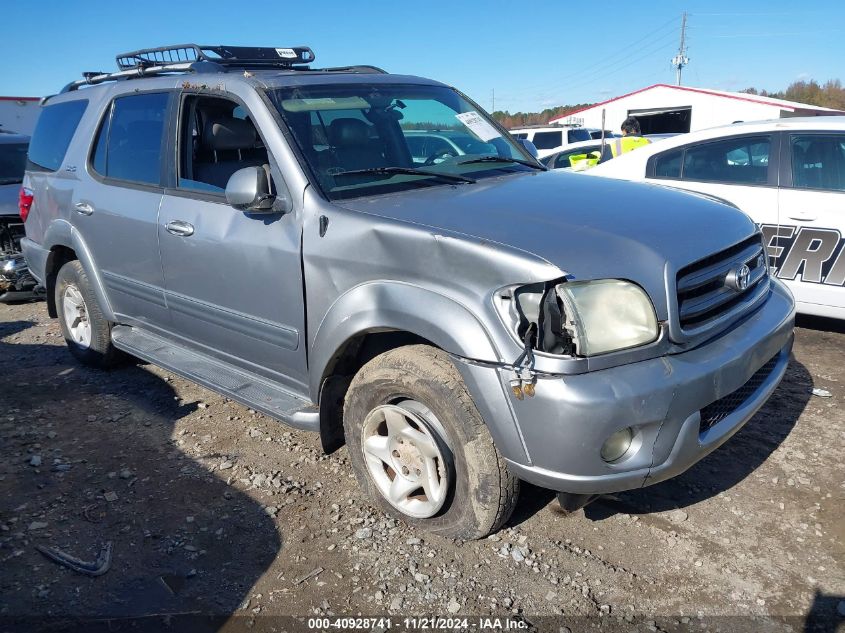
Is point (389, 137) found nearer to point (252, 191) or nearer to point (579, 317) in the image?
point (252, 191)

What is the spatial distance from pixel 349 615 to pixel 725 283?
1996 mm

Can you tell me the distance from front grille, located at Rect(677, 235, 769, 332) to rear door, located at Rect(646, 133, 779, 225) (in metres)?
2.61

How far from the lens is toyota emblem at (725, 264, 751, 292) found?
9.14 feet

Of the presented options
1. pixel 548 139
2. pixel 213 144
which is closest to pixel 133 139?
pixel 213 144

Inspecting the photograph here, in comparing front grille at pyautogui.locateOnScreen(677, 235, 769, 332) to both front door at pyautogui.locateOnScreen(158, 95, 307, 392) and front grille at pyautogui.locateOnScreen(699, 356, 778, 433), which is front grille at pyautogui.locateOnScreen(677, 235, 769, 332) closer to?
front grille at pyautogui.locateOnScreen(699, 356, 778, 433)

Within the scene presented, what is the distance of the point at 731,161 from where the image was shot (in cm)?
571

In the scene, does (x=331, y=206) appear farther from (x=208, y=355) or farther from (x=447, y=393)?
(x=208, y=355)

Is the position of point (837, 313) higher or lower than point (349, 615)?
higher

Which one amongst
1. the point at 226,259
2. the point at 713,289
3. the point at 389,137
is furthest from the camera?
the point at 389,137

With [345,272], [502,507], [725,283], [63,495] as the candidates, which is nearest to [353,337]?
[345,272]

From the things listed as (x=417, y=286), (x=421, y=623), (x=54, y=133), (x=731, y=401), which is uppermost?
(x=54, y=133)

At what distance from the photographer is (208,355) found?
3.91 m

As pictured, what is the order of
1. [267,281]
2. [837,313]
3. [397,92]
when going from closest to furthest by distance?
[267,281] → [397,92] → [837,313]

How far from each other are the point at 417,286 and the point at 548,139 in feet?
57.1
